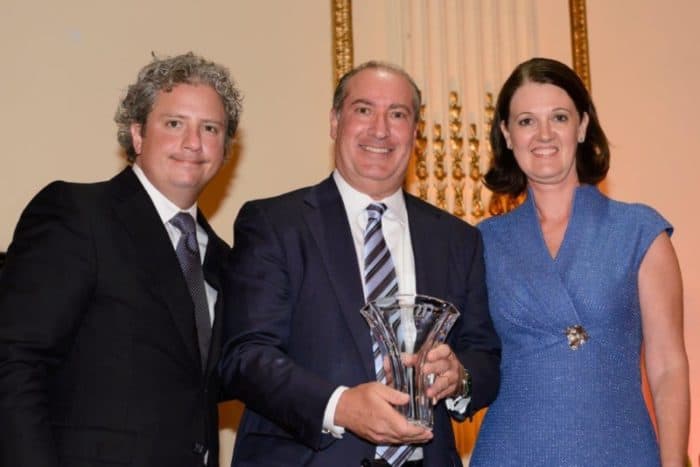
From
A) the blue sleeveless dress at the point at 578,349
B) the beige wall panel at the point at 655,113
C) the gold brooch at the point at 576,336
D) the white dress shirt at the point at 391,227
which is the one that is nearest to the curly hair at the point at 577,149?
the blue sleeveless dress at the point at 578,349

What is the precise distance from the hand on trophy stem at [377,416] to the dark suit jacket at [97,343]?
39cm

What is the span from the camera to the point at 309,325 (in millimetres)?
2580

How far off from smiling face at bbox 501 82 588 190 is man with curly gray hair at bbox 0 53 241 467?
91 cm

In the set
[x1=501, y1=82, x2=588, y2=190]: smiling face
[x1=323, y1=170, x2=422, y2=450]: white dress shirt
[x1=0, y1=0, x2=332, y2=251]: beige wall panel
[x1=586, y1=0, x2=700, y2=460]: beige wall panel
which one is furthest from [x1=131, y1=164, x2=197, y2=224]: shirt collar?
[x1=586, y1=0, x2=700, y2=460]: beige wall panel

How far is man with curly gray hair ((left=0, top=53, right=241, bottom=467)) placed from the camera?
2.22m

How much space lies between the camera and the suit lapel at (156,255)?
2.46 meters

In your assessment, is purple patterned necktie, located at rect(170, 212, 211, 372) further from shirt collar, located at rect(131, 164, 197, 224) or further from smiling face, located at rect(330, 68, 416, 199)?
smiling face, located at rect(330, 68, 416, 199)

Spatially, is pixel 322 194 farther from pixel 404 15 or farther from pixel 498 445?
pixel 404 15

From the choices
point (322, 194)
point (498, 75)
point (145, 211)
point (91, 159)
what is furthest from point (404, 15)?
point (145, 211)

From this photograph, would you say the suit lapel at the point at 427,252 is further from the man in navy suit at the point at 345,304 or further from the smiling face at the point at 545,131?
the smiling face at the point at 545,131

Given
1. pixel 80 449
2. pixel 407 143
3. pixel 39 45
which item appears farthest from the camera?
pixel 39 45

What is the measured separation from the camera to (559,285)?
2773 mm

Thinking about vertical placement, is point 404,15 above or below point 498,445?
above

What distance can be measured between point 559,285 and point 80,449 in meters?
1.32
